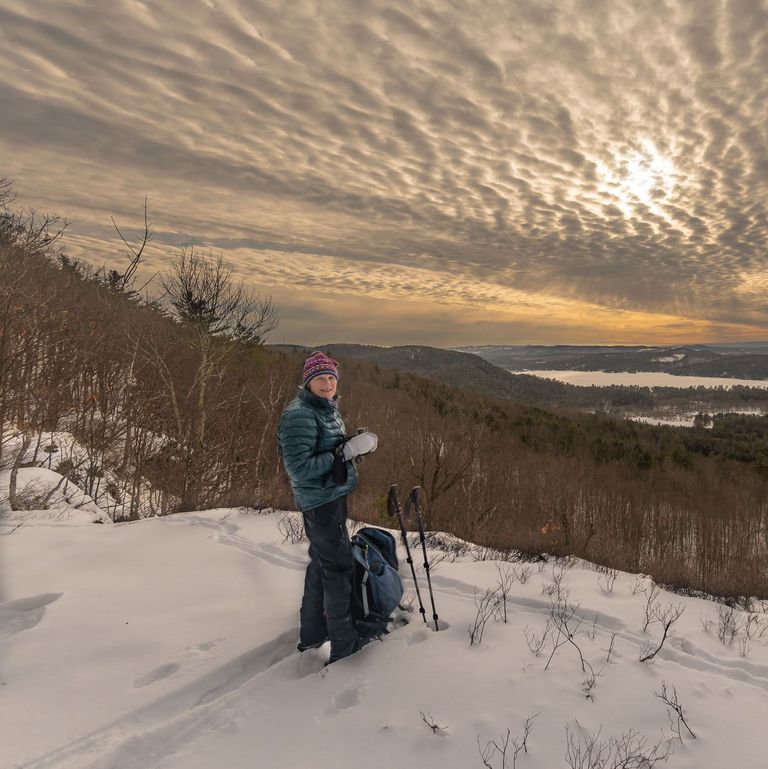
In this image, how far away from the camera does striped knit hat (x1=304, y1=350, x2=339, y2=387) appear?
147 inches

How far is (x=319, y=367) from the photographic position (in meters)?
3.76

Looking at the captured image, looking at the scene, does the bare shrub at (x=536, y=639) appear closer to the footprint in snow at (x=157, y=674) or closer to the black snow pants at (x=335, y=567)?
the black snow pants at (x=335, y=567)

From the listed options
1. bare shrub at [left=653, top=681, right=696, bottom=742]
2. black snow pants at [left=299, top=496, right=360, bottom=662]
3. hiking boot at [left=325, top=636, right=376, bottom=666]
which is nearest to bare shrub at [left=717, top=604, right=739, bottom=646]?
bare shrub at [left=653, top=681, right=696, bottom=742]

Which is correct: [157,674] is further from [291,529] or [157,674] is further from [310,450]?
[291,529]

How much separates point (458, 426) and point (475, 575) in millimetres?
24880

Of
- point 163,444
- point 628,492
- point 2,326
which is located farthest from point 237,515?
point 628,492

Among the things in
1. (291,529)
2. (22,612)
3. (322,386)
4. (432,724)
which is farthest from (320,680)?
(291,529)

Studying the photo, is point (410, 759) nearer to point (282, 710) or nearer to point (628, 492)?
point (282, 710)

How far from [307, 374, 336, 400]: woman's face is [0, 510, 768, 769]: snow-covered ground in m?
2.12

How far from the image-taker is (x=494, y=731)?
290 centimetres

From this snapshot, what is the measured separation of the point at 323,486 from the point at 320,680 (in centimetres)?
142

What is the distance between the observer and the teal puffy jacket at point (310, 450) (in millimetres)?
3535

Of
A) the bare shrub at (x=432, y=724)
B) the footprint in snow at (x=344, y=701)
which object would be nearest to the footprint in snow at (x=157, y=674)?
the footprint in snow at (x=344, y=701)

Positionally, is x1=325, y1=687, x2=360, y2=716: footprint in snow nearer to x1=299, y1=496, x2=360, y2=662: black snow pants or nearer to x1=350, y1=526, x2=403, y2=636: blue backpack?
x1=299, y1=496, x2=360, y2=662: black snow pants
